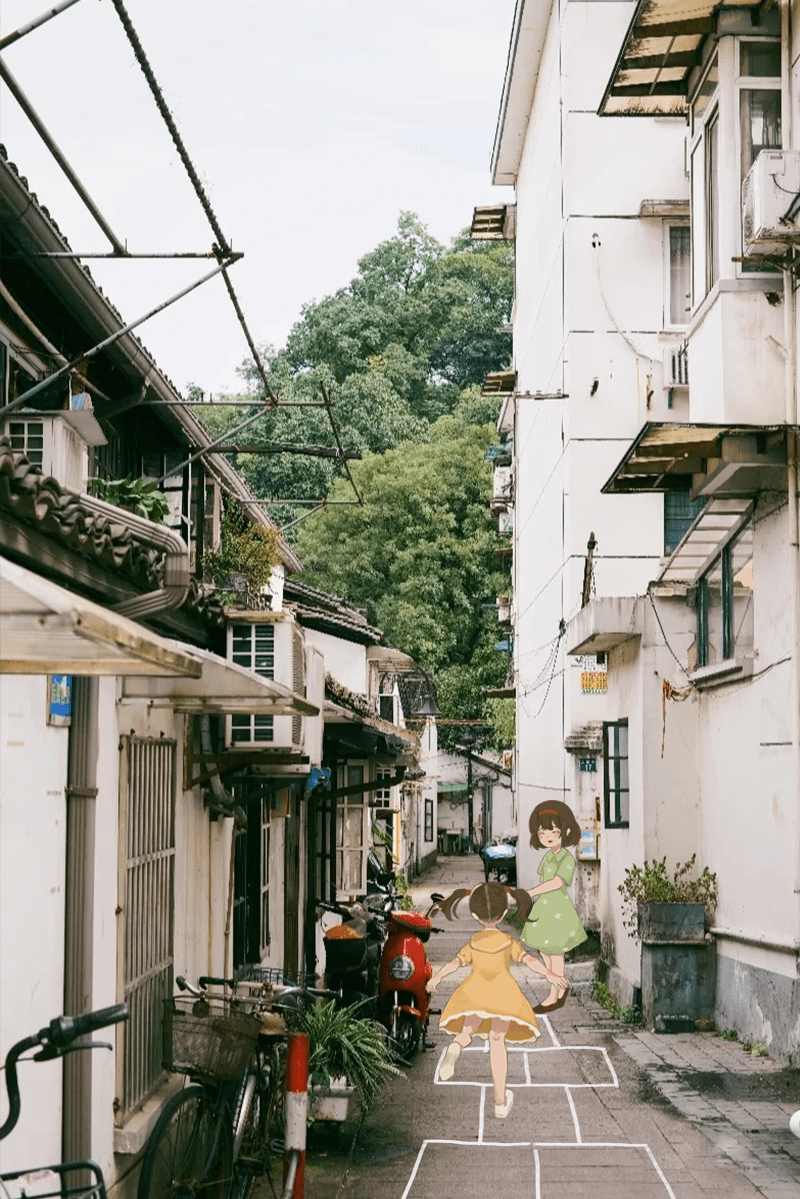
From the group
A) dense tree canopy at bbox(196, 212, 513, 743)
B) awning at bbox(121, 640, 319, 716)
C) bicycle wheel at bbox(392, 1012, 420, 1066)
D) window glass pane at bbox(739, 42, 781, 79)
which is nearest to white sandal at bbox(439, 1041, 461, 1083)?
bicycle wheel at bbox(392, 1012, 420, 1066)

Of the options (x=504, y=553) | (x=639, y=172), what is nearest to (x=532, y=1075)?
(x=639, y=172)

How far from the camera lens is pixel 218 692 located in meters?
7.24

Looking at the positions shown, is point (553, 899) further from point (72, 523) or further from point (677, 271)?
point (677, 271)

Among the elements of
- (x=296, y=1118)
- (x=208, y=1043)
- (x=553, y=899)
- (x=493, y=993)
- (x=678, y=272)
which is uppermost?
(x=678, y=272)

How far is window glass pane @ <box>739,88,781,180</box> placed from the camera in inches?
433

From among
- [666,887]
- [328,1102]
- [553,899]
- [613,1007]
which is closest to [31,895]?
[328,1102]

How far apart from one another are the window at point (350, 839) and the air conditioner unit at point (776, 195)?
30.7 feet

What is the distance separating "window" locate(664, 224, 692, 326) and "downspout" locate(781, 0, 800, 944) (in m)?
9.99

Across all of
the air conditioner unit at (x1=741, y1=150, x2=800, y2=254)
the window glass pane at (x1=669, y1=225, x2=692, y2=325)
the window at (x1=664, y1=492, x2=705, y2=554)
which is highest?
the window glass pane at (x1=669, y1=225, x2=692, y2=325)

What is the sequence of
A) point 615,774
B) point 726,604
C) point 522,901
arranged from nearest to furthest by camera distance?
1. point 522,901
2. point 726,604
3. point 615,774

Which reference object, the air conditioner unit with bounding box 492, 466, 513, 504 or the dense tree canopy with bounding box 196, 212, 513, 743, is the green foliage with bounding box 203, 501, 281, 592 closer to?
the air conditioner unit with bounding box 492, 466, 513, 504

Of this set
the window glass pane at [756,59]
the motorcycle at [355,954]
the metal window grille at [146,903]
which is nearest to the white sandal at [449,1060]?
the motorcycle at [355,954]

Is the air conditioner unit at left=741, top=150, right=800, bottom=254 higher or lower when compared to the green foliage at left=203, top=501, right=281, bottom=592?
higher

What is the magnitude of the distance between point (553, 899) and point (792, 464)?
12.4 ft
